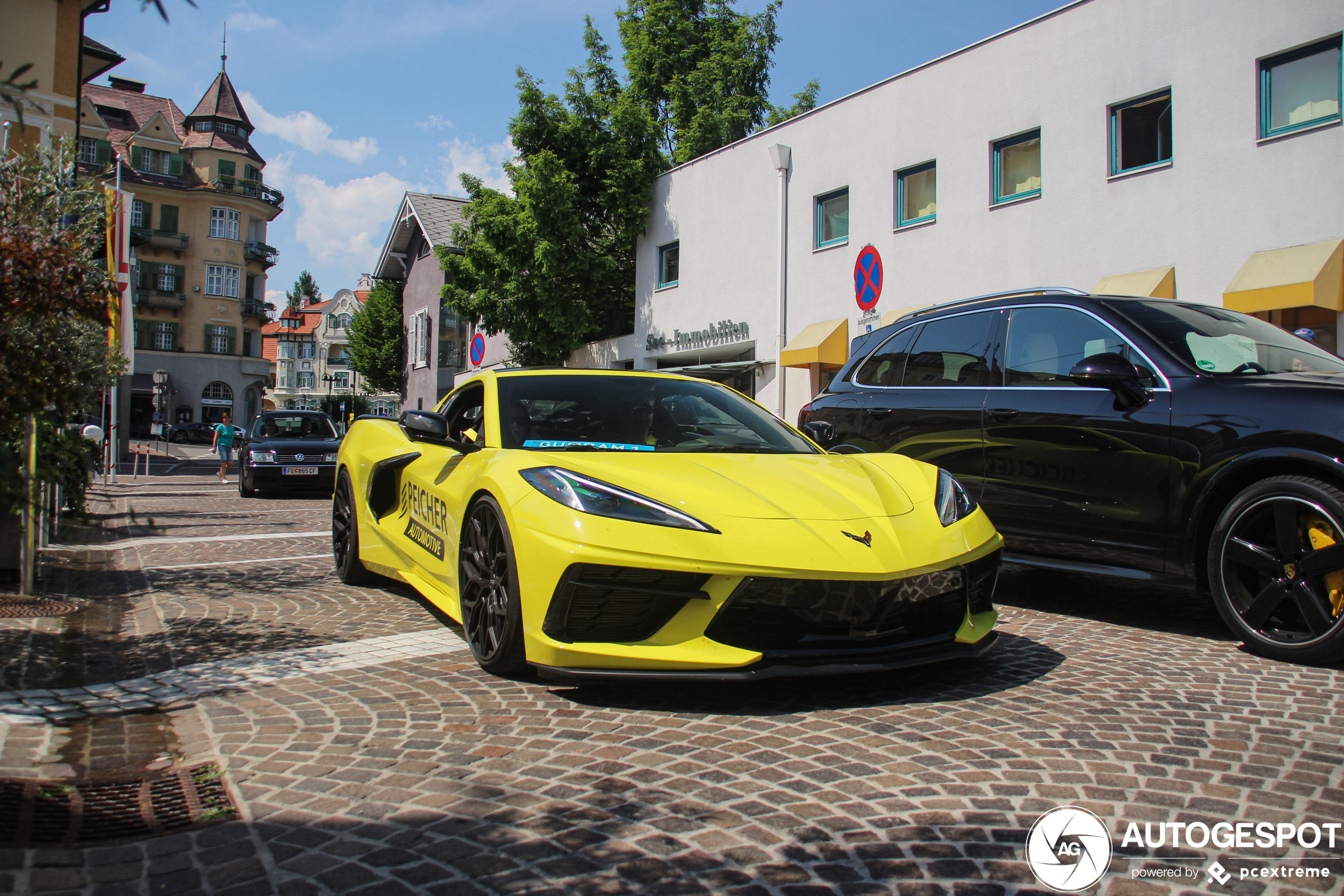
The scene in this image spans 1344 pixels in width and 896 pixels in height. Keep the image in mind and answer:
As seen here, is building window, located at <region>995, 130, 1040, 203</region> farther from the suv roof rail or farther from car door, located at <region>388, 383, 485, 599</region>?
car door, located at <region>388, 383, 485, 599</region>

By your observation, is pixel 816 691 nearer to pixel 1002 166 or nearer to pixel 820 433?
pixel 820 433

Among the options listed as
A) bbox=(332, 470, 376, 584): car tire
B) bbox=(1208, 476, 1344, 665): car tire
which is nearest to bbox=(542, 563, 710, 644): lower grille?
bbox=(1208, 476, 1344, 665): car tire

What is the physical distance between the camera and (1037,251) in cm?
1576

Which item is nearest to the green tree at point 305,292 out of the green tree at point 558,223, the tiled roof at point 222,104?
the tiled roof at point 222,104

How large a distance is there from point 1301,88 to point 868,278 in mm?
6298

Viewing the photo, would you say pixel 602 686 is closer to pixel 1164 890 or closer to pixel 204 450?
pixel 1164 890

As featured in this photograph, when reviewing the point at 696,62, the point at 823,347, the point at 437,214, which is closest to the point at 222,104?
the point at 437,214

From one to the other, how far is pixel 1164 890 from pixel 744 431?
2947 mm

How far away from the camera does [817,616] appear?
3395mm

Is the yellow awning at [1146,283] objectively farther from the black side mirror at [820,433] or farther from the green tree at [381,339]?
the green tree at [381,339]

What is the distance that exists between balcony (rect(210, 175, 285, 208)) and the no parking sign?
191 ft

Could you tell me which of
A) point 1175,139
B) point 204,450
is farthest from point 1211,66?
point 204,450

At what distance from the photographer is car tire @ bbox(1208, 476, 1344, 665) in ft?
13.1

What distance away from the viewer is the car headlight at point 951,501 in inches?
157
